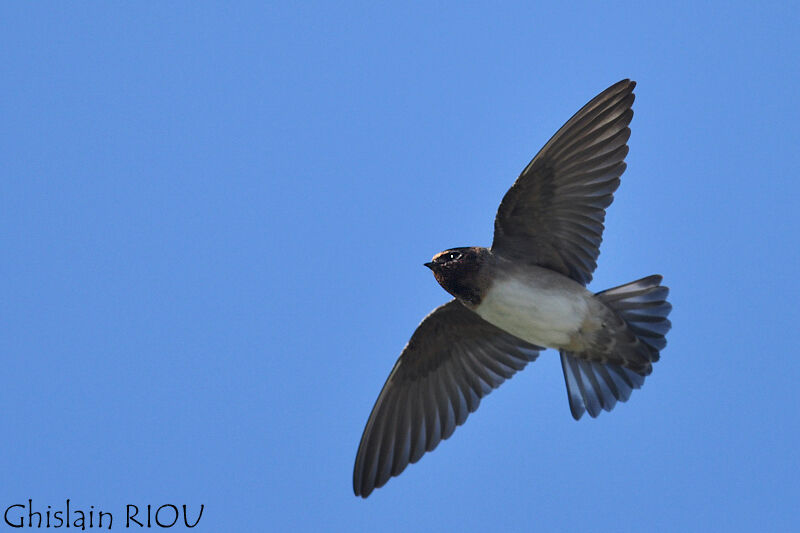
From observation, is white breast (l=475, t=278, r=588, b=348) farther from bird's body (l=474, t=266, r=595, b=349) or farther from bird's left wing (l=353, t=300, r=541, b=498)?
bird's left wing (l=353, t=300, r=541, b=498)

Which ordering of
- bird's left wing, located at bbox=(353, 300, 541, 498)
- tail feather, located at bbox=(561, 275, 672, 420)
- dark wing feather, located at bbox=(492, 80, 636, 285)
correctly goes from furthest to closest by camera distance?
1. bird's left wing, located at bbox=(353, 300, 541, 498)
2. tail feather, located at bbox=(561, 275, 672, 420)
3. dark wing feather, located at bbox=(492, 80, 636, 285)

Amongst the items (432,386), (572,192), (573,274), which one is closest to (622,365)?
(573,274)

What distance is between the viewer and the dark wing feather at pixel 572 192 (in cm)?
673

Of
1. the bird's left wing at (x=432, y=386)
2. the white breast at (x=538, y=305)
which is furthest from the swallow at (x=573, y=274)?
the bird's left wing at (x=432, y=386)

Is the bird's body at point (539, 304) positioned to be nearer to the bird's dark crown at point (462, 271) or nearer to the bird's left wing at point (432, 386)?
the bird's dark crown at point (462, 271)

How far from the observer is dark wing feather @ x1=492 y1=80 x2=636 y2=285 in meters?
6.73

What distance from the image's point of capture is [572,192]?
22.3 feet

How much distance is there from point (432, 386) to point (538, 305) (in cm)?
124

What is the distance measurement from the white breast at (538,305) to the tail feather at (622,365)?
0.65 feet

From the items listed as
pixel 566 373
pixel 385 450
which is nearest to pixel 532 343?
pixel 566 373

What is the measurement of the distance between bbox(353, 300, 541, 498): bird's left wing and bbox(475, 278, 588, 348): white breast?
2.08 feet

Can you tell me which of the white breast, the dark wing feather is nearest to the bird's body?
the white breast

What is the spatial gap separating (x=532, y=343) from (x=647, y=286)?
838mm

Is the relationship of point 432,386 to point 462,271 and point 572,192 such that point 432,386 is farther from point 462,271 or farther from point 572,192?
point 572,192
